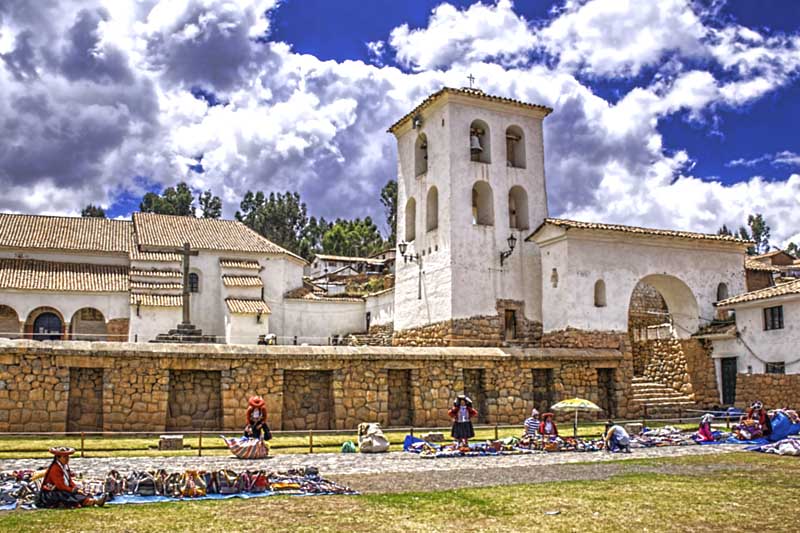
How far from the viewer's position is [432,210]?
3055 cm

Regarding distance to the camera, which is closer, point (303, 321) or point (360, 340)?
point (360, 340)

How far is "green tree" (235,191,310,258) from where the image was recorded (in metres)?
81.4

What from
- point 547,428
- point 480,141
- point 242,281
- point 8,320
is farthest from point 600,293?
point 8,320

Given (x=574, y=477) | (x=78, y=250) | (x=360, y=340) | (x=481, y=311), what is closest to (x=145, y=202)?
(x=78, y=250)

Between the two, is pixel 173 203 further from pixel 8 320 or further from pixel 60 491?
pixel 60 491

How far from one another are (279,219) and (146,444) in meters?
65.6

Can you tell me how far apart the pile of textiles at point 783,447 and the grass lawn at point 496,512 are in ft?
13.3

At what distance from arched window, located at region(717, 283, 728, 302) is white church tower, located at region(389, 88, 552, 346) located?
6852 mm

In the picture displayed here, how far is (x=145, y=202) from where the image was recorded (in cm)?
8600

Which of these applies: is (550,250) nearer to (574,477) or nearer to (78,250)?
(574,477)

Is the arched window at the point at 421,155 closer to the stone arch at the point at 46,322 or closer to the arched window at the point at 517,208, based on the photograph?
the arched window at the point at 517,208

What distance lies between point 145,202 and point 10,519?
266 ft

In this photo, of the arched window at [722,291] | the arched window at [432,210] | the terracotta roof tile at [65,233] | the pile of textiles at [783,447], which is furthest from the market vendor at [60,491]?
the terracotta roof tile at [65,233]

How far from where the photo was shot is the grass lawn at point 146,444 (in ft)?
52.9
